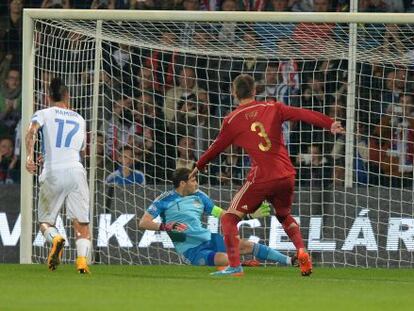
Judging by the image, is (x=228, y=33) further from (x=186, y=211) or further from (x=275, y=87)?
(x=186, y=211)

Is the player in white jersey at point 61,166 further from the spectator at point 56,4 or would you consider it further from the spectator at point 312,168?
the spectator at point 56,4

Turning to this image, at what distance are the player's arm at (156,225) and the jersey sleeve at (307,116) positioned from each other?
99.6 inches

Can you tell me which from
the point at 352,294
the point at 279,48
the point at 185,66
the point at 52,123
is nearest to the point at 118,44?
the point at 185,66

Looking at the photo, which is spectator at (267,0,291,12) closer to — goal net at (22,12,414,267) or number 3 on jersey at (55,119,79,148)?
goal net at (22,12,414,267)

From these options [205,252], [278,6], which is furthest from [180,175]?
[278,6]

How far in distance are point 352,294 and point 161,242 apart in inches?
229

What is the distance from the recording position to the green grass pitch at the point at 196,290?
9.15m

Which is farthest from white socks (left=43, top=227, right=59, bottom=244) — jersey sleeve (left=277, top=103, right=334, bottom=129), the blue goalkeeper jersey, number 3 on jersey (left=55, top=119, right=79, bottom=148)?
jersey sleeve (left=277, top=103, right=334, bottom=129)

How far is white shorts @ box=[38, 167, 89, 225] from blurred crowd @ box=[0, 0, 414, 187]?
2740 mm

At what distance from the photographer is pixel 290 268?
49.0ft

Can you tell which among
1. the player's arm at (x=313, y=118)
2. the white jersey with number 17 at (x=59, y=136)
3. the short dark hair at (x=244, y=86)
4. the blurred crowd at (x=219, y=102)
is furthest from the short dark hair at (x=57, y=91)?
the blurred crowd at (x=219, y=102)

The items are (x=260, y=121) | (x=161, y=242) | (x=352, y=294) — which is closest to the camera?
(x=352, y=294)

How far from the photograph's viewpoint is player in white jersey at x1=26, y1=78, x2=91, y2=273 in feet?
43.5

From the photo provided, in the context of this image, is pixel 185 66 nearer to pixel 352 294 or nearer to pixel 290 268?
pixel 290 268
